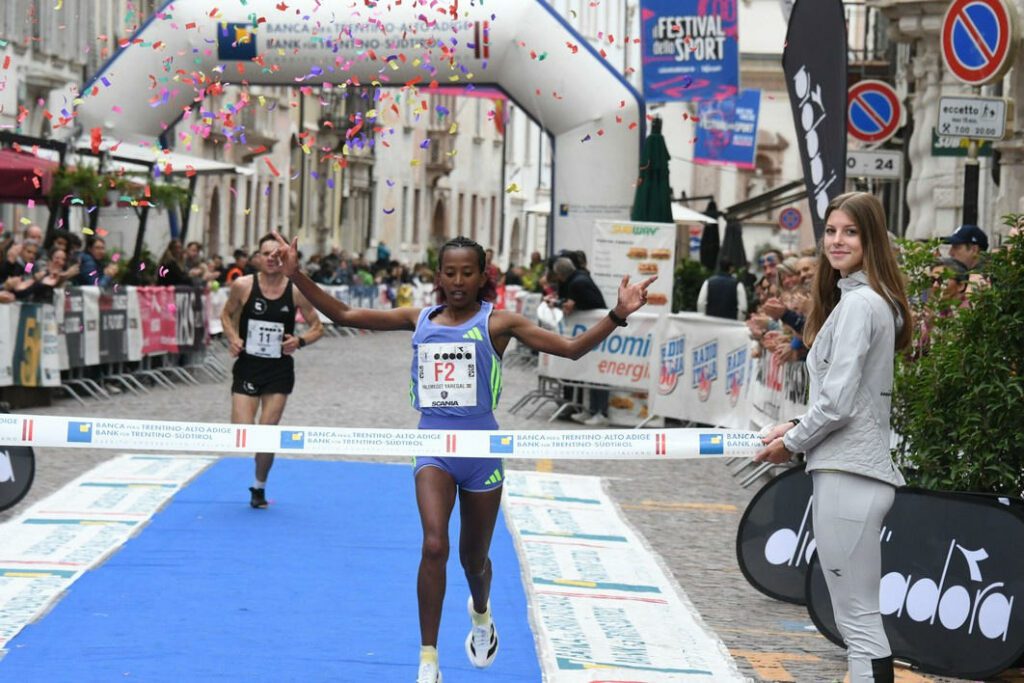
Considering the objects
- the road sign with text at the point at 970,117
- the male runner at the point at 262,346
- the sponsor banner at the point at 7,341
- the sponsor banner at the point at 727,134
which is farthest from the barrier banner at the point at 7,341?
the sponsor banner at the point at 727,134

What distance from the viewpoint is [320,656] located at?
7.41 metres

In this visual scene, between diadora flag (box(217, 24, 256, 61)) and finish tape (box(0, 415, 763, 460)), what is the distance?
1419 centimetres

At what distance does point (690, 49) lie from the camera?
20.9 metres

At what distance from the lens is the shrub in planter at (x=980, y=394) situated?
7.49 m

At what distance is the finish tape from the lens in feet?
23.2

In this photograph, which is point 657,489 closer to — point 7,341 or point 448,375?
point 7,341

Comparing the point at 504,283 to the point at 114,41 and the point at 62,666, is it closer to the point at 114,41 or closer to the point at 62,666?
the point at 114,41

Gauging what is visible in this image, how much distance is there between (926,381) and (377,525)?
14.4 ft

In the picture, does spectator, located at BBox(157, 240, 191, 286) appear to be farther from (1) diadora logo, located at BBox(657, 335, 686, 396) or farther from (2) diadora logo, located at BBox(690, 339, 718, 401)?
(2) diadora logo, located at BBox(690, 339, 718, 401)

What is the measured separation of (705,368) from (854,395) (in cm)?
1173

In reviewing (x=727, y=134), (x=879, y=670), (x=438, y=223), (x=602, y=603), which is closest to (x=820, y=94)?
(x=602, y=603)

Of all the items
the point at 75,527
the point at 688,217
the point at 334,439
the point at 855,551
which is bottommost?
the point at 75,527

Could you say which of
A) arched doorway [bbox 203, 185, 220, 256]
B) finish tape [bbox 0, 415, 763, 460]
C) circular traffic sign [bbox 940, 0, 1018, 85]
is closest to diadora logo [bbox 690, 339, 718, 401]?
circular traffic sign [bbox 940, 0, 1018, 85]

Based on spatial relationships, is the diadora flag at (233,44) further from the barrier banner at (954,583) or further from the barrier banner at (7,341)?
the barrier banner at (954,583)
